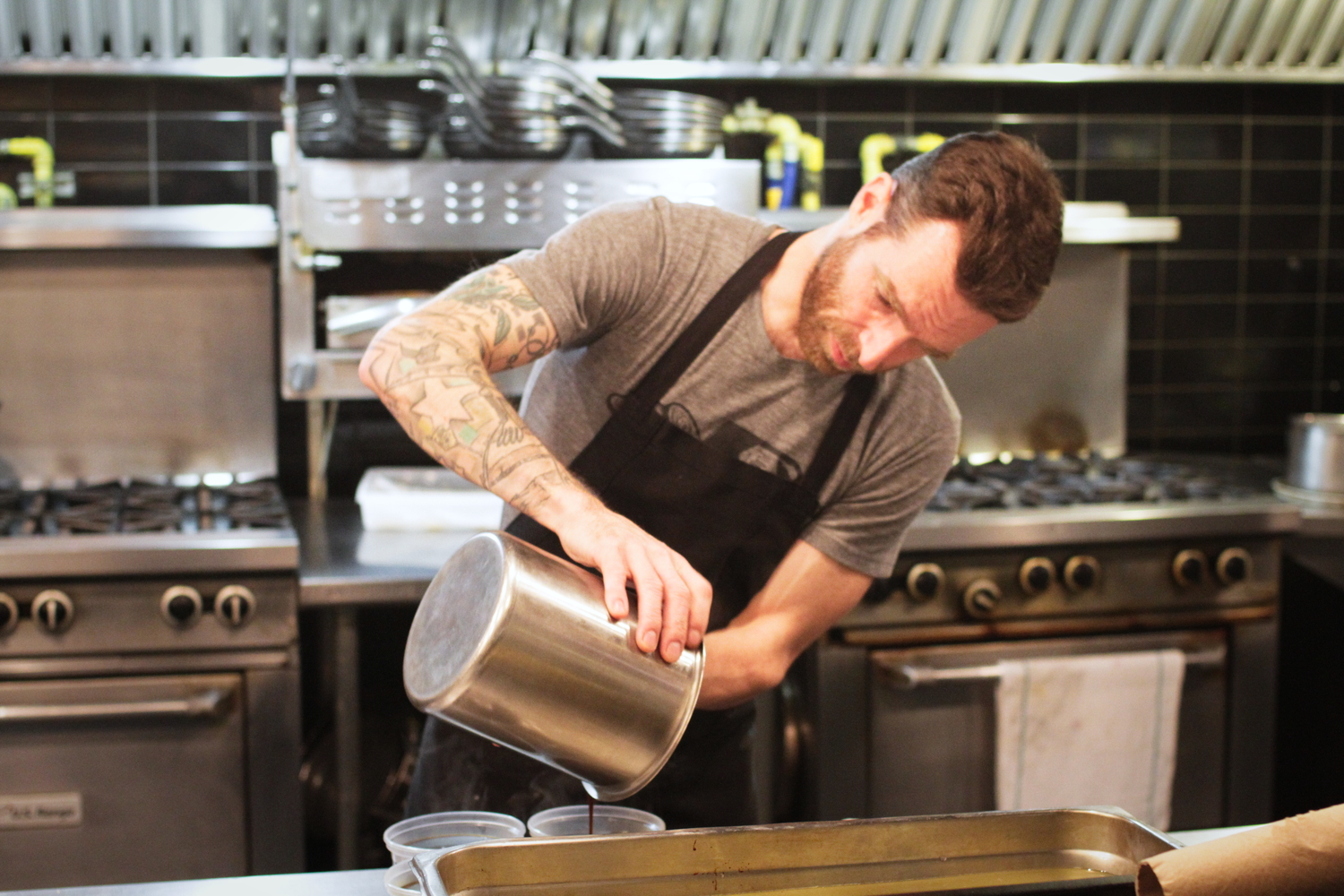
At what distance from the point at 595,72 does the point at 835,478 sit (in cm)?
164

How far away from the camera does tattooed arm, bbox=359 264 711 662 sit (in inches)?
45.4

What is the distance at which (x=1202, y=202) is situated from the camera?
133 inches

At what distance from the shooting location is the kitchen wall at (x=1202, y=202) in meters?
3.21

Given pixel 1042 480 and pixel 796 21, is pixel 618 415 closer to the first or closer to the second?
pixel 1042 480

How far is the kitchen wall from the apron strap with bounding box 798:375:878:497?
161 centimetres

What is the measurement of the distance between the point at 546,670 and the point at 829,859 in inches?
10.9

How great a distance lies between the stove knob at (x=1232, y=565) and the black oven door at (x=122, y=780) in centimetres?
186

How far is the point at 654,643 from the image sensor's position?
1100 mm

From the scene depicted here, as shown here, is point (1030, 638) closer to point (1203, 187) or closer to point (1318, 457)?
point (1318, 457)

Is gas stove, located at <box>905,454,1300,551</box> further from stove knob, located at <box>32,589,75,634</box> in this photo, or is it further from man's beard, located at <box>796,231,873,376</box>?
stove knob, located at <box>32,589,75,634</box>

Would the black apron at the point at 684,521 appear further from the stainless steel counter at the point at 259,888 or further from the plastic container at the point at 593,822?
the stainless steel counter at the point at 259,888

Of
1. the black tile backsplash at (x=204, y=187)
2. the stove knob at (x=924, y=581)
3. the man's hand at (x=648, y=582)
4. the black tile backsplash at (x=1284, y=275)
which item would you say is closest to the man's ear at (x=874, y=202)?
the man's hand at (x=648, y=582)

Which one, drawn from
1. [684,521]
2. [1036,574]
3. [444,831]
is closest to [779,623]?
[684,521]

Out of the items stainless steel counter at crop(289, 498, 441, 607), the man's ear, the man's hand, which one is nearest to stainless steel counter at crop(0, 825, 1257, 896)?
the man's hand
